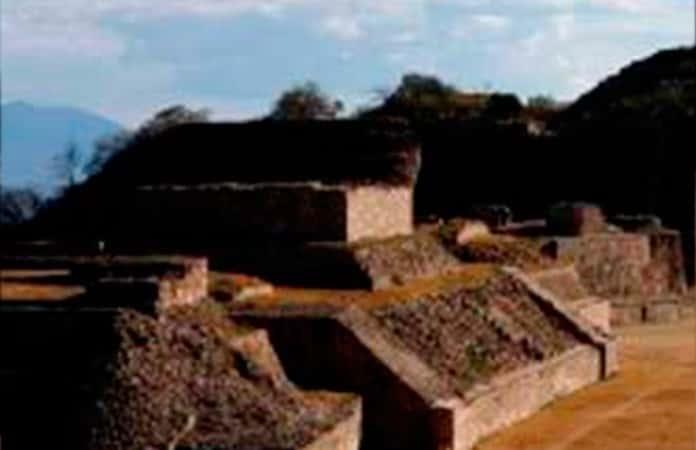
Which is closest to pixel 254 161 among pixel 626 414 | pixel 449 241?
pixel 449 241

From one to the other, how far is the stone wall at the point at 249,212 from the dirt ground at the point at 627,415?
4325 mm

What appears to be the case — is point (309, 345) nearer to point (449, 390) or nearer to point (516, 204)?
point (449, 390)

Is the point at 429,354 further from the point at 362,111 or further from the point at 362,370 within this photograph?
the point at 362,111

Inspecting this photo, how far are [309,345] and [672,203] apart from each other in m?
38.1

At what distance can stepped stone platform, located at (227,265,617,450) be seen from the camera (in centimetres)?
2714

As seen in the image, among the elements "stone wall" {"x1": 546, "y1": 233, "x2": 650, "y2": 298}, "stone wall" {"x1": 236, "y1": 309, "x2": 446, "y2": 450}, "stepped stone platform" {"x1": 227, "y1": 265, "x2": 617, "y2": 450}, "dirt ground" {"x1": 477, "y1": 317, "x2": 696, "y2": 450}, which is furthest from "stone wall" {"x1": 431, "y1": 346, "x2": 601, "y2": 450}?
"stone wall" {"x1": 546, "y1": 233, "x2": 650, "y2": 298}

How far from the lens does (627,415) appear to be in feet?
100

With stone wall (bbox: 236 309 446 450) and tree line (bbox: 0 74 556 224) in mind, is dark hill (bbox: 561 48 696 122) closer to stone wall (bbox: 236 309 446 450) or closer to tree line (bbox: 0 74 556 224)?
tree line (bbox: 0 74 556 224)

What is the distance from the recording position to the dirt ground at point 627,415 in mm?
27969

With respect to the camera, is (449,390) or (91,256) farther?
(91,256)

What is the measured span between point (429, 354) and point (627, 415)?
129 inches

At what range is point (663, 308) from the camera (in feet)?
159

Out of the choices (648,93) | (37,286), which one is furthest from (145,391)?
(648,93)

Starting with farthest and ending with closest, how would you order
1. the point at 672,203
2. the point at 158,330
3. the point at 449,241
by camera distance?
the point at 672,203
the point at 449,241
the point at 158,330
